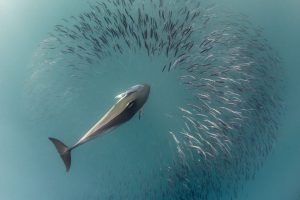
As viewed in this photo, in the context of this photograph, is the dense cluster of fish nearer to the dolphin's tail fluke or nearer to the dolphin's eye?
the dolphin's eye

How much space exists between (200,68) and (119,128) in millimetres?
2624

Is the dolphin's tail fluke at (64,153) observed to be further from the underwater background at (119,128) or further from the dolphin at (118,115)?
the underwater background at (119,128)

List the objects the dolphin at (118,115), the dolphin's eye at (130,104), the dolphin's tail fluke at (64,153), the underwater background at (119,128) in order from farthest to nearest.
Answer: the underwater background at (119,128), the dolphin's tail fluke at (64,153), the dolphin's eye at (130,104), the dolphin at (118,115)

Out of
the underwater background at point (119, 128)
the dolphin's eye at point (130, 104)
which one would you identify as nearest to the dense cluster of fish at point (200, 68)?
the underwater background at point (119, 128)

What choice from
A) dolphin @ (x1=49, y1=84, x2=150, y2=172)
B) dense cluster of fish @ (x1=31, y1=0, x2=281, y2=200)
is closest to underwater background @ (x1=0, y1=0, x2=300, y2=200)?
dense cluster of fish @ (x1=31, y1=0, x2=281, y2=200)

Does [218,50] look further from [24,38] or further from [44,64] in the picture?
[24,38]

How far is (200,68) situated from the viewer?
7676mm

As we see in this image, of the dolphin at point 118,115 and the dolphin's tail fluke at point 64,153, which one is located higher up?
the dolphin at point 118,115

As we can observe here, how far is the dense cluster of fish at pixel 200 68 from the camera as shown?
7.20 meters

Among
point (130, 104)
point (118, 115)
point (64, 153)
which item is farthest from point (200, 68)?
point (64, 153)

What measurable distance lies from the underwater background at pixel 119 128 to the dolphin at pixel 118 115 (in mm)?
1677

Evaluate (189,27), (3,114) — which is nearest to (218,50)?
(189,27)

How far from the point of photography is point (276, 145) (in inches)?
394

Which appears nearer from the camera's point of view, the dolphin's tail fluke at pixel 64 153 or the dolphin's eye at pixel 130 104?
the dolphin's eye at pixel 130 104
